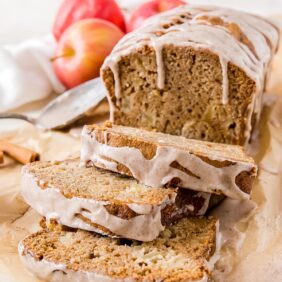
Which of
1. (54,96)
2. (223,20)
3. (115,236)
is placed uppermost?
(223,20)

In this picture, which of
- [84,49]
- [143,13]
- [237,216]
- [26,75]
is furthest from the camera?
[143,13]

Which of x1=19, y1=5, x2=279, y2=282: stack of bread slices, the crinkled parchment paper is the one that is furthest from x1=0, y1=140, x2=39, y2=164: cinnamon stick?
x1=19, y1=5, x2=279, y2=282: stack of bread slices

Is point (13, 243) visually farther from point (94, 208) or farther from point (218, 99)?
point (218, 99)

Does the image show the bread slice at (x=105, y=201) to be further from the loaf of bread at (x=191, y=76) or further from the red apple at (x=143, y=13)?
the red apple at (x=143, y=13)

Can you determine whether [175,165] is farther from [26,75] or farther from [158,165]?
[26,75]

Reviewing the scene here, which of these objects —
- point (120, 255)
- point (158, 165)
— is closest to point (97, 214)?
point (120, 255)

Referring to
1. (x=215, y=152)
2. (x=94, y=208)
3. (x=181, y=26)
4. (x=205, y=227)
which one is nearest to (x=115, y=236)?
(x=94, y=208)

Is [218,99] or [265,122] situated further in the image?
[265,122]
